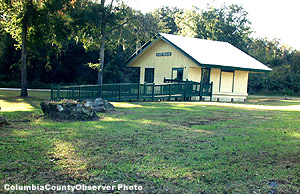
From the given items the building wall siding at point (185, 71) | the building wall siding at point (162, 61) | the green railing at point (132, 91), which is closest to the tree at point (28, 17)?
the green railing at point (132, 91)

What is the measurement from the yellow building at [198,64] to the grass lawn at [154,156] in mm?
14725

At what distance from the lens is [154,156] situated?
5.79 m

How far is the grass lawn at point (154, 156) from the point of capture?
4.51 meters

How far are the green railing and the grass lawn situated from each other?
23.2 feet

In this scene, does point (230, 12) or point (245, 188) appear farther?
point (230, 12)

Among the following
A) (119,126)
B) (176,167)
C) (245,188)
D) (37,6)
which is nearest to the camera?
(245,188)

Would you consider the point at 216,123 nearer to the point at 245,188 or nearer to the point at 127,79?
the point at 245,188

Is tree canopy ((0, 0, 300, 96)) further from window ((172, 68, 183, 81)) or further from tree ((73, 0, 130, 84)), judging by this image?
window ((172, 68, 183, 81))

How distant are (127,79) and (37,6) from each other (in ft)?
68.6

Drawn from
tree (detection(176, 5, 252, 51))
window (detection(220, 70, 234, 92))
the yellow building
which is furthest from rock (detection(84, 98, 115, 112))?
tree (detection(176, 5, 252, 51))

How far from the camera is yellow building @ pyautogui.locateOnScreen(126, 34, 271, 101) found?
2392cm

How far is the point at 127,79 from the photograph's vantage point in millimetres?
38750

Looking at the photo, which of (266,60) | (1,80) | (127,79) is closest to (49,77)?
(1,80)

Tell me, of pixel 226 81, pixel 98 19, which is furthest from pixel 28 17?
pixel 226 81
